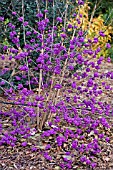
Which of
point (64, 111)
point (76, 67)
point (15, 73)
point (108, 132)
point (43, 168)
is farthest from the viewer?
point (76, 67)

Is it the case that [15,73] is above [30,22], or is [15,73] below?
below

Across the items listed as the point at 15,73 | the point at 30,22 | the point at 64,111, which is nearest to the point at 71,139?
the point at 64,111

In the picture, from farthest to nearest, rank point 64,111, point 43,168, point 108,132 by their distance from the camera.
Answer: point 108,132 < point 64,111 < point 43,168

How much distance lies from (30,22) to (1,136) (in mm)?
1967

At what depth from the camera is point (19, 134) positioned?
143 inches

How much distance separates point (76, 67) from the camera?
16.9ft

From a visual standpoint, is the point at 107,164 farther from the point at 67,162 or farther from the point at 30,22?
the point at 30,22

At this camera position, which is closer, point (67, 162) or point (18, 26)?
point (67, 162)

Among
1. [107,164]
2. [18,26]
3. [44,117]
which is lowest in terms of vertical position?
[107,164]

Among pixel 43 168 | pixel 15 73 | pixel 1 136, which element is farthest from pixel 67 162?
A: pixel 15 73

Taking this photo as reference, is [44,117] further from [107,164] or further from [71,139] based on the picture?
[107,164]

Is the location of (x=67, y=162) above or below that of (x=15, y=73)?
below

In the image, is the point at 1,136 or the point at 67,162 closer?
the point at 67,162

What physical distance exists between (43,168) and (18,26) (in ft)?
7.95
